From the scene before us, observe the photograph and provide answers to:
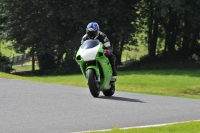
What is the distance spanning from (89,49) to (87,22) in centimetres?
2199

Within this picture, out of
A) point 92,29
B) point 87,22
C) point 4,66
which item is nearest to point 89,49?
point 92,29

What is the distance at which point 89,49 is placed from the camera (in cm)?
1351

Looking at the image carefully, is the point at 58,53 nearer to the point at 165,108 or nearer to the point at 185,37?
the point at 185,37

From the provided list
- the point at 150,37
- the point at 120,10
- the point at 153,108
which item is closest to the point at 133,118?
the point at 153,108

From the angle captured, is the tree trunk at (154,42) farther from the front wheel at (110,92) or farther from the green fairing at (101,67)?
the green fairing at (101,67)

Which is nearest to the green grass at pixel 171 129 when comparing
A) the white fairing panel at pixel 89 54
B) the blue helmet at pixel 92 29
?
the white fairing panel at pixel 89 54

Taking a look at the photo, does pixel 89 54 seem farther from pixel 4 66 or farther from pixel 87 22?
pixel 4 66

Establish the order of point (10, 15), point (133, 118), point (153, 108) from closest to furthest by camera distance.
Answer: point (133, 118) < point (153, 108) < point (10, 15)

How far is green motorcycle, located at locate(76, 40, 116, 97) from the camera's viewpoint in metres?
13.4

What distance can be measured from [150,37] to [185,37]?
4.45m

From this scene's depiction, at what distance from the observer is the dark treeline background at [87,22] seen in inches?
1415

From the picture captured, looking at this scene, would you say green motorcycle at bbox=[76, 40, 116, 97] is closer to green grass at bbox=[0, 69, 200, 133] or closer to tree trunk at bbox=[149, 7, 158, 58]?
green grass at bbox=[0, 69, 200, 133]

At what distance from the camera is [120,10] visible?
120 feet

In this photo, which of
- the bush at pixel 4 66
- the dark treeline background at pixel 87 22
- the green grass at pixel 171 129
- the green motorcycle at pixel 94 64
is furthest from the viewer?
the bush at pixel 4 66
